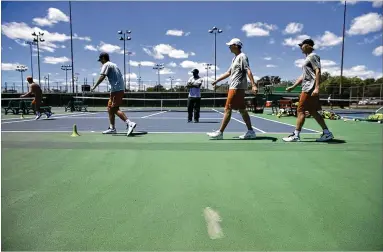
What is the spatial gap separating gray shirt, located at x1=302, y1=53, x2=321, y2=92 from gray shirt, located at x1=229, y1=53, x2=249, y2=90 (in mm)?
1062

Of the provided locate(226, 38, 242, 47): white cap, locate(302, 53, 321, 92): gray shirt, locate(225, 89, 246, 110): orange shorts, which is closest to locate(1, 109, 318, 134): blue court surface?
locate(225, 89, 246, 110): orange shorts

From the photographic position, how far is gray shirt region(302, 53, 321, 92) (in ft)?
17.3

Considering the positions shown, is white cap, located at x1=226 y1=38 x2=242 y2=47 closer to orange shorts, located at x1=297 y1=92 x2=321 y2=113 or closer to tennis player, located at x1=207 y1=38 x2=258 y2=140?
tennis player, located at x1=207 y1=38 x2=258 y2=140

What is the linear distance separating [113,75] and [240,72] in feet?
9.14

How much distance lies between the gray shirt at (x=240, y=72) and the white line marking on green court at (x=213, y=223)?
370cm

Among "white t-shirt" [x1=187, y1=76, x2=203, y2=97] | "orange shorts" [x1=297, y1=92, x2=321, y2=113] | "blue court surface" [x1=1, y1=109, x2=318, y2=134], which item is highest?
"white t-shirt" [x1=187, y1=76, x2=203, y2=97]

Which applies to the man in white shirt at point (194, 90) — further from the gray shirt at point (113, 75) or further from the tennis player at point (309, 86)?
the tennis player at point (309, 86)

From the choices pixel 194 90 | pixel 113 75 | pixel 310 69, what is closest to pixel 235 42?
pixel 310 69

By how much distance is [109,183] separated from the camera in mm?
2885

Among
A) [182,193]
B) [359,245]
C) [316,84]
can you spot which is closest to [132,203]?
[182,193]

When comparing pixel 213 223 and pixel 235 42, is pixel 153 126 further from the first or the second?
pixel 213 223

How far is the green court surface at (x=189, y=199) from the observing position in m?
1.81

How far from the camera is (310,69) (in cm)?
532

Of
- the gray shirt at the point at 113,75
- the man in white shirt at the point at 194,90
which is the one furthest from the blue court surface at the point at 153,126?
the gray shirt at the point at 113,75
